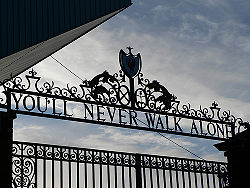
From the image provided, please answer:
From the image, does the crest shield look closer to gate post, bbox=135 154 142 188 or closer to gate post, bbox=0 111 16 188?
gate post, bbox=135 154 142 188

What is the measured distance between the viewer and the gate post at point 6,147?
9383mm

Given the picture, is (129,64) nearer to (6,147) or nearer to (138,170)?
(138,170)

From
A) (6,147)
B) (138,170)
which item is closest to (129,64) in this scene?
(138,170)

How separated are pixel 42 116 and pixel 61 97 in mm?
603

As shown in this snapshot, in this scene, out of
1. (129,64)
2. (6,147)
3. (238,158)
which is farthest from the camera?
(238,158)

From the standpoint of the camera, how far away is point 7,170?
31.0 ft

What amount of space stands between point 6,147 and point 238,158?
5747 millimetres

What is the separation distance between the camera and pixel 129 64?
11758 mm

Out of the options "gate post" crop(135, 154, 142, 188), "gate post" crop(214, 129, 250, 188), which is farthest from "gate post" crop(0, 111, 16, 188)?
"gate post" crop(214, 129, 250, 188)

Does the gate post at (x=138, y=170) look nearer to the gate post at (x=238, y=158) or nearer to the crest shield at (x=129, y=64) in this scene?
the crest shield at (x=129, y=64)

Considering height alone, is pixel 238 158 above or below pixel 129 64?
below

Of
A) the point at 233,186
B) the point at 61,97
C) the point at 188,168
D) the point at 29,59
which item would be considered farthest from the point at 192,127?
the point at 29,59

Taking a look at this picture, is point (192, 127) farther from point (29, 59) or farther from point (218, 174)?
point (29, 59)

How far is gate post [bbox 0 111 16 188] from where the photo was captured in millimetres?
9383
